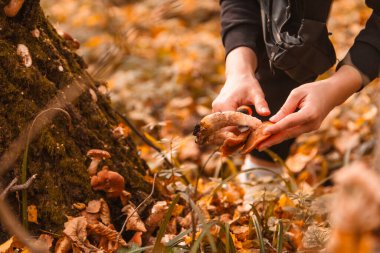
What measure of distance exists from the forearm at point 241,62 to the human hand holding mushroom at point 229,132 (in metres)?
0.36

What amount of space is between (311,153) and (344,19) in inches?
111

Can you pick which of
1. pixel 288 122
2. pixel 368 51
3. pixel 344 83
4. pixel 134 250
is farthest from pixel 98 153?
pixel 368 51

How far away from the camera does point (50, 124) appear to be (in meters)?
1.66

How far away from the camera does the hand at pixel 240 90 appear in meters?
1.80

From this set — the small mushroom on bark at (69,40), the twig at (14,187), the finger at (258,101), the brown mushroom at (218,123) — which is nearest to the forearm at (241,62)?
the finger at (258,101)

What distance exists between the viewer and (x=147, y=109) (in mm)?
4176

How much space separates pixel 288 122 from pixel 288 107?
104 mm

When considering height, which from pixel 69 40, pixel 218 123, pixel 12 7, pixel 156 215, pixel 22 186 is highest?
pixel 12 7

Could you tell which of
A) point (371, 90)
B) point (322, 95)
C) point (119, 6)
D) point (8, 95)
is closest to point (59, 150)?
point (8, 95)

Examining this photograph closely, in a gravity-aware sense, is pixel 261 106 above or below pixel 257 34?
below

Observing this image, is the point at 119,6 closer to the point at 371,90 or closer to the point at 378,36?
the point at 371,90

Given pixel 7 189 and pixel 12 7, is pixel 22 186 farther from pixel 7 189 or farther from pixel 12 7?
pixel 12 7

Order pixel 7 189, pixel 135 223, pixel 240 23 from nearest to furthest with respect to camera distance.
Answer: pixel 7 189 → pixel 135 223 → pixel 240 23

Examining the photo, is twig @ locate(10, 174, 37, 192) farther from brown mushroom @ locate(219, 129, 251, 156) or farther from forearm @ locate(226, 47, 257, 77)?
forearm @ locate(226, 47, 257, 77)
